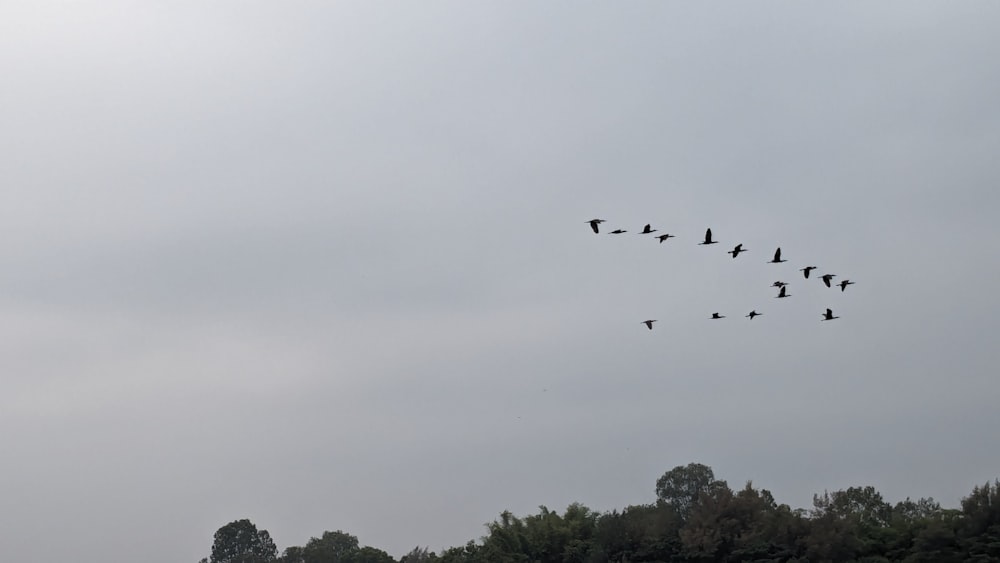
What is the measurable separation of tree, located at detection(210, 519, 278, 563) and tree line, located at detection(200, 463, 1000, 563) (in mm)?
49198

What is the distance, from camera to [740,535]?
53.2 metres

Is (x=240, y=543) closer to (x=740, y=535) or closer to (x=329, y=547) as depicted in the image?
(x=329, y=547)

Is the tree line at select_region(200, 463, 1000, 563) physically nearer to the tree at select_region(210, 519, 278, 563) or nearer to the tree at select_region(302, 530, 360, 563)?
the tree at select_region(302, 530, 360, 563)

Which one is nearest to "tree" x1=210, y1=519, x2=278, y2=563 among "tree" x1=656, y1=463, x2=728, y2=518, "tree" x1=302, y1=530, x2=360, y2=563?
"tree" x1=302, y1=530, x2=360, y2=563

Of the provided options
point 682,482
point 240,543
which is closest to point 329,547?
point 240,543

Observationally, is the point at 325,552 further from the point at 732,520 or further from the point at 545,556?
the point at 732,520

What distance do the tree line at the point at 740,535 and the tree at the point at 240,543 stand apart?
49.2 metres

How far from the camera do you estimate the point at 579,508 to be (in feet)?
207

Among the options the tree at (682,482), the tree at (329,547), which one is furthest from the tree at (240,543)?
the tree at (682,482)

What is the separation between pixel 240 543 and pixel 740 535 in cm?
7619

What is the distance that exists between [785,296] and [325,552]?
70816 mm

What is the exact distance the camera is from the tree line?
153 ft

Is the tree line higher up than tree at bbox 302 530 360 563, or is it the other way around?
tree at bbox 302 530 360 563

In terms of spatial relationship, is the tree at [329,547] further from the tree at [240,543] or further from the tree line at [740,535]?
the tree line at [740,535]
